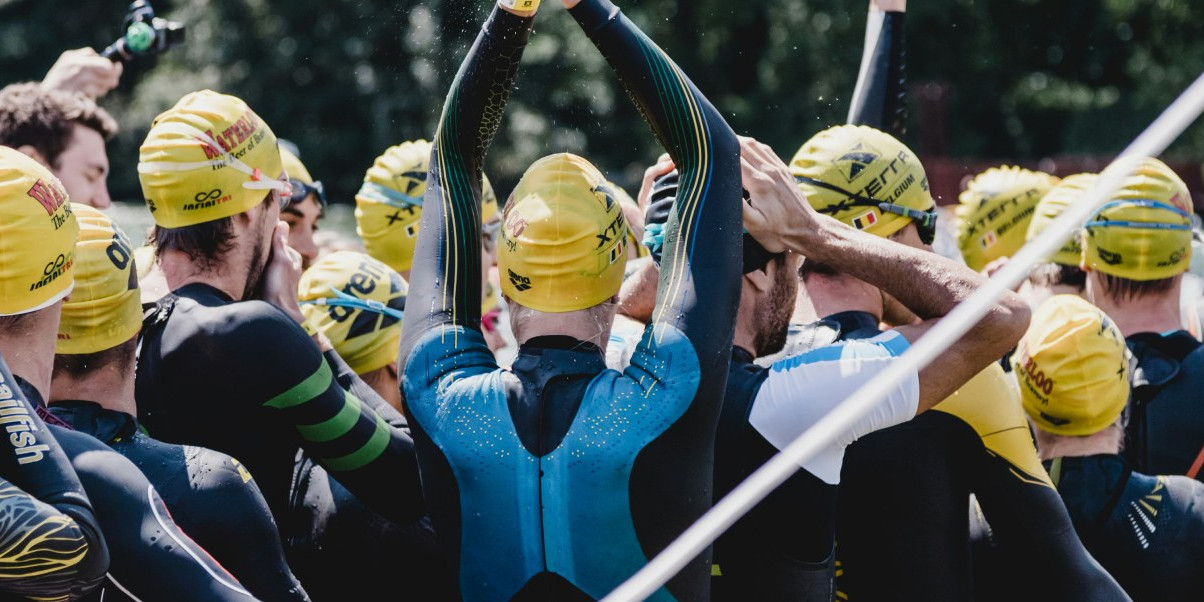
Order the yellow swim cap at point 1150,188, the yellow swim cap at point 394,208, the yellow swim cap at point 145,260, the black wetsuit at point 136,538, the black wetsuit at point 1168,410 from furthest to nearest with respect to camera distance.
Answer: the yellow swim cap at point 394,208 < the yellow swim cap at point 1150,188 < the black wetsuit at point 1168,410 < the yellow swim cap at point 145,260 < the black wetsuit at point 136,538

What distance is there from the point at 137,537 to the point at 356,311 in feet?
5.81

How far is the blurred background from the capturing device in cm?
1798

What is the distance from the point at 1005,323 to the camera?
9.35 ft

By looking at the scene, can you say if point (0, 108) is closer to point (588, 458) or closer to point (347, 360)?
point (347, 360)

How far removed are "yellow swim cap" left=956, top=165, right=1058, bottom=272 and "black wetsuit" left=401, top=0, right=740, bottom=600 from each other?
12.7 feet

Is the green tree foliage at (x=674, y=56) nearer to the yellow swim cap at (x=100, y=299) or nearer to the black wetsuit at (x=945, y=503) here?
the yellow swim cap at (x=100, y=299)

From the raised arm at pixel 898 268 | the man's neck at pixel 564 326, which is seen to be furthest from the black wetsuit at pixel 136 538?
the raised arm at pixel 898 268

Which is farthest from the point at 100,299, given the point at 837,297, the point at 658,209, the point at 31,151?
the point at 31,151

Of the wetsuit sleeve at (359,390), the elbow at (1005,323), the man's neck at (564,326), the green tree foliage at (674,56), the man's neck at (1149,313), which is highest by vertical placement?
the elbow at (1005,323)

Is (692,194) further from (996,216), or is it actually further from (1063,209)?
(996,216)

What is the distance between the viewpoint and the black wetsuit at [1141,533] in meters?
3.61

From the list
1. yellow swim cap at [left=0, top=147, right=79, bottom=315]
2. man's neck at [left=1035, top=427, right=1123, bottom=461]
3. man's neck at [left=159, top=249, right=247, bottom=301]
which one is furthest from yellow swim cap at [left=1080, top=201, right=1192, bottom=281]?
yellow swim cap at [left=0, top=147, right=79, bottom=315]

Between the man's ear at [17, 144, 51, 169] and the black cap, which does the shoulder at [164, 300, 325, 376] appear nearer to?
the black cap

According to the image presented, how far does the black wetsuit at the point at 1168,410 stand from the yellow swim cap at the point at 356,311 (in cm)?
258
